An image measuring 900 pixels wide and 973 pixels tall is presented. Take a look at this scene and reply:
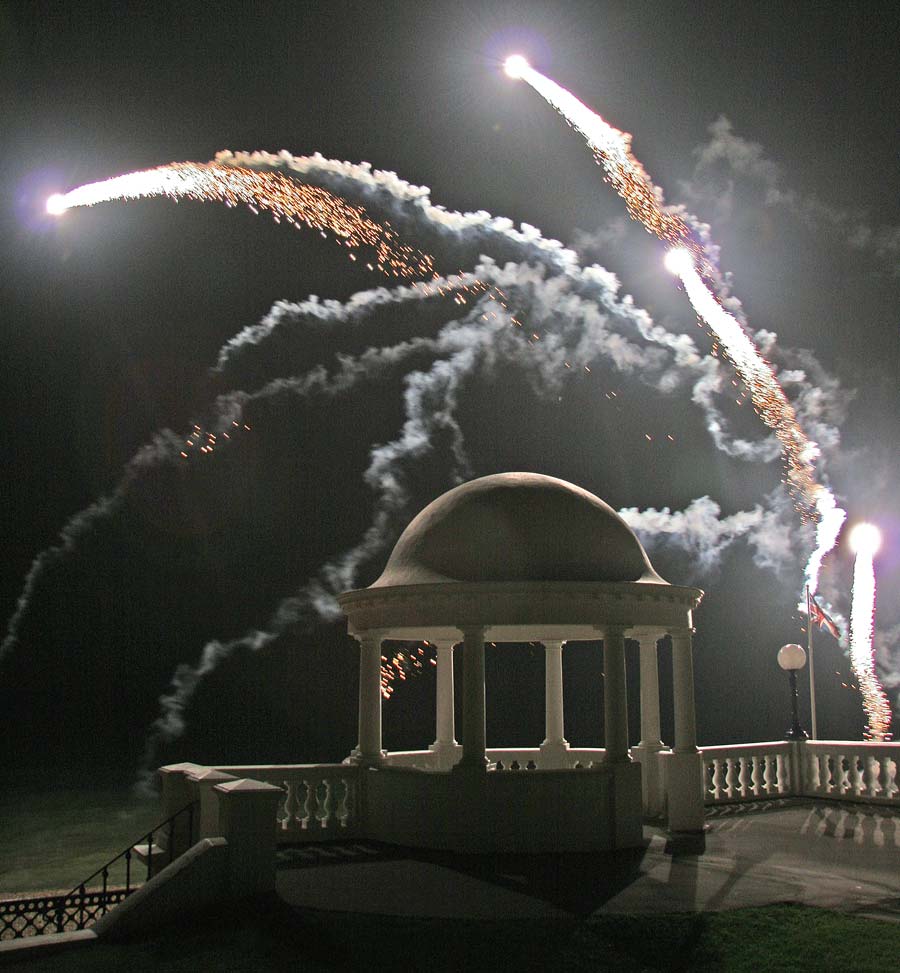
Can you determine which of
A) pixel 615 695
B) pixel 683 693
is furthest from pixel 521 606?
pixel 683 693

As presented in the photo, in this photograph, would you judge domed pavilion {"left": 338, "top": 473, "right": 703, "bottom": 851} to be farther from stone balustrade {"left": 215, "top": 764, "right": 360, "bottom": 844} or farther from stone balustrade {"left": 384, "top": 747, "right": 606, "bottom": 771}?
stone balustrade {"left": 384, "top": 747, "right": 606, "bottom": 771}

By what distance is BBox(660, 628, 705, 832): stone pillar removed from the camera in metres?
18.6

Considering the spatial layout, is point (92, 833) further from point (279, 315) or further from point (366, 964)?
point (366, 964)

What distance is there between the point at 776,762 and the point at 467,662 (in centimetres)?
995

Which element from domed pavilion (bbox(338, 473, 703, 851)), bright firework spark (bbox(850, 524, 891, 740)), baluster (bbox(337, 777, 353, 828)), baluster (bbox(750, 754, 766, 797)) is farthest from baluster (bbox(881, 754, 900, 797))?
bright firework spark (bbox(850, 524, 891, 740))

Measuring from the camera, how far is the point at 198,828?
631 inches

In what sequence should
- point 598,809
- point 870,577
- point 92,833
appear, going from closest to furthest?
1. point 598,809
2. point 92,833
3. point 870,577

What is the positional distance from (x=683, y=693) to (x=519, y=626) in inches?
139

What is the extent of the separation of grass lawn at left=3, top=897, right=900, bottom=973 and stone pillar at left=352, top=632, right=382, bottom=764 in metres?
6.97

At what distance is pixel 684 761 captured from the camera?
18859mm

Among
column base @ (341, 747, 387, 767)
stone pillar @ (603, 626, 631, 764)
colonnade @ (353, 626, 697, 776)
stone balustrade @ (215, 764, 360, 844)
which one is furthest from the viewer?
column base @ (341, 747, 387, 767)

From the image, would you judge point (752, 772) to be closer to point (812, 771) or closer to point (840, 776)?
point (812, 771)

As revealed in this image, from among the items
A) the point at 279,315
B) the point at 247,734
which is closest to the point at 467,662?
the point at 247,734

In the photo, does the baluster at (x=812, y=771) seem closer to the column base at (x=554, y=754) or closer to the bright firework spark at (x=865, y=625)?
the column base at (x=554, y=754)
